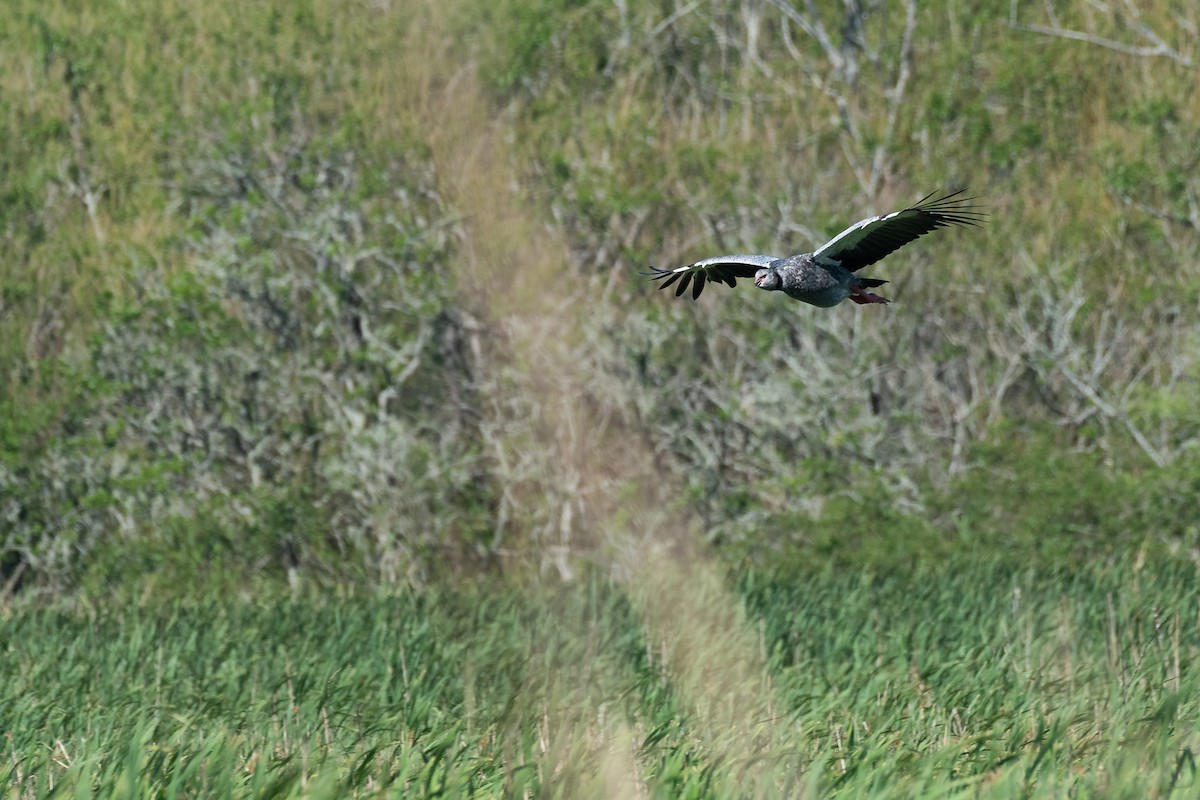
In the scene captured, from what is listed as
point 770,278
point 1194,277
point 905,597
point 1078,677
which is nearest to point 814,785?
point 770,278

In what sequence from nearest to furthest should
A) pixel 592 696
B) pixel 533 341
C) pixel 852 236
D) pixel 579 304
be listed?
pixel 852 236 < pixel 592 696 < pixel 533 341 < pixel 579 304

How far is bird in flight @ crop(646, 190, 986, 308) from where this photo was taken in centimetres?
529

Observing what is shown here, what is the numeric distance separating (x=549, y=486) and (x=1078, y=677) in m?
11.4

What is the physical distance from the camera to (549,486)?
1812cm

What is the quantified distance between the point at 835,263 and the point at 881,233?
31cm

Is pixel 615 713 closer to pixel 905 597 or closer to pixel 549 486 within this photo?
pixel 905 597

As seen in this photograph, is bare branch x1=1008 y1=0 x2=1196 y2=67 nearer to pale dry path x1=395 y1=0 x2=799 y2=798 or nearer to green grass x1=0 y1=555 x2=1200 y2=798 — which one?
pale dry path x1=395 y1=0 x2=799 y2=798

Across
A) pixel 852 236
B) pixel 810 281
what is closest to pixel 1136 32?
pixel 852 236

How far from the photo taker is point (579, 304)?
18562 mm

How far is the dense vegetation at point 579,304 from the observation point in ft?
55.7

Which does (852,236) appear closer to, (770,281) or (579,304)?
(770,281)

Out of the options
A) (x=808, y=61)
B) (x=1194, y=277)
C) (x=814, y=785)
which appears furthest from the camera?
(x=808, y=61)

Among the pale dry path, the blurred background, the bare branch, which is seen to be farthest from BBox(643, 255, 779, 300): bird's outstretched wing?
the bare branch

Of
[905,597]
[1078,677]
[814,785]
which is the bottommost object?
[905,597]
